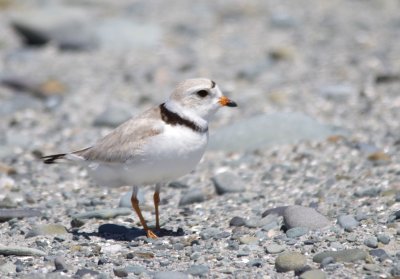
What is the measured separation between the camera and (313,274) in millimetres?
4980

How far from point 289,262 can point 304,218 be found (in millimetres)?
827

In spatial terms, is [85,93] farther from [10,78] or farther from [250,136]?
[250,136]

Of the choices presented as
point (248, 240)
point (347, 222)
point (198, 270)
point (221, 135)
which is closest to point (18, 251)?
point (198, 270)

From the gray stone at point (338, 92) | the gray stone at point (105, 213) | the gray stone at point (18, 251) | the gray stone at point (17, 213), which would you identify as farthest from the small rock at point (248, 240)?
the gray stone at point (338, 92)

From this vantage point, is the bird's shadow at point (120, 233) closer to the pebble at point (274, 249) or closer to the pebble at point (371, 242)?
the pebble at point (274, 249)

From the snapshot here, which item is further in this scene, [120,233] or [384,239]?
[120,233]

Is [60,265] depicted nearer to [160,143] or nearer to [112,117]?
[160,143]

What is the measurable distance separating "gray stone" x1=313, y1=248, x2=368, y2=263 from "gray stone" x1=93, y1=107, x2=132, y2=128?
482cm

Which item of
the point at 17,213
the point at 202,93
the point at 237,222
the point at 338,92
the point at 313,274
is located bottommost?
the point at 17,213

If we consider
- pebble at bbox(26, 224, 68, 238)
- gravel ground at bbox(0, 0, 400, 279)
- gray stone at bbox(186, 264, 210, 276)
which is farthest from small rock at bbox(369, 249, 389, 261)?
pebble at bbox(26, 224, 68, 238)

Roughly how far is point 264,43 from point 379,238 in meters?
8.14

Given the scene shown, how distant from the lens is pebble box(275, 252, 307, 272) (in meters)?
5.15

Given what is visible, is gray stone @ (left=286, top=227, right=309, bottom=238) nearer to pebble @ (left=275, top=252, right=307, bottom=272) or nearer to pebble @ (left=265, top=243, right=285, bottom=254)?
pebble @ (left=265, top=243, right=285, bottom=254)

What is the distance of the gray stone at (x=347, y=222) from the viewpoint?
19.1ft
